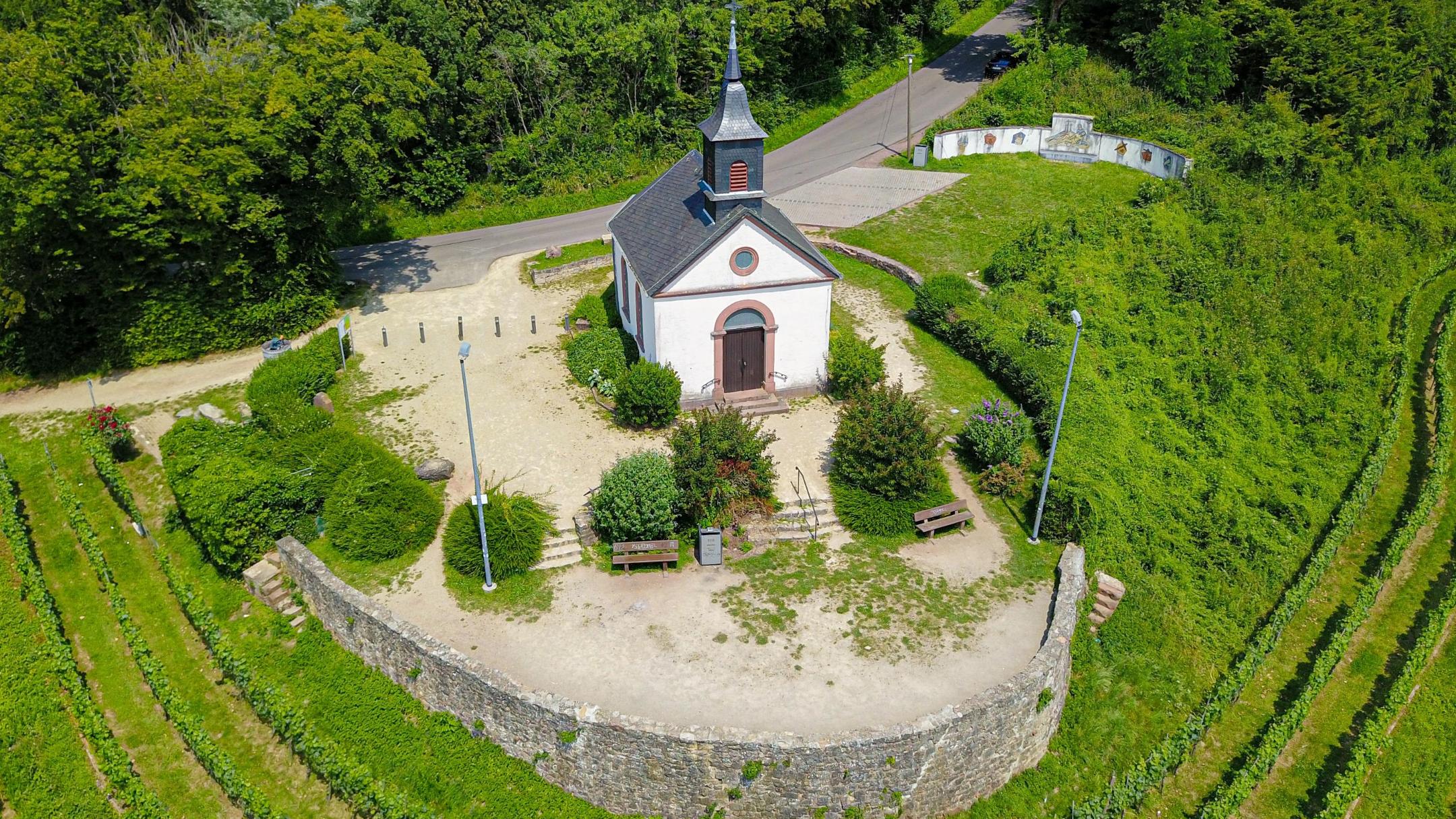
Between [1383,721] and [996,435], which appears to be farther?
[996,435]

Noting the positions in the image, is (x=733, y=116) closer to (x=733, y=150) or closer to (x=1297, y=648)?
(x=733, y=150)

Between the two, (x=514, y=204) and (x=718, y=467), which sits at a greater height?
(x=514, y=204)

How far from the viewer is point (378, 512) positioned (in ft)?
78.5

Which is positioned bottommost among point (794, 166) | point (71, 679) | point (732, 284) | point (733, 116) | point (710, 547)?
point (71, 679)

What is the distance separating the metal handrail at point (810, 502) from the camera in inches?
984

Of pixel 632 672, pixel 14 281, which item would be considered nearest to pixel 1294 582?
pixel 632 672

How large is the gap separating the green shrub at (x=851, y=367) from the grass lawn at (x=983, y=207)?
9714 mm

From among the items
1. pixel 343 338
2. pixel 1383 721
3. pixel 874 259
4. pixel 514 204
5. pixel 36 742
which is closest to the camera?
pixel 36 742

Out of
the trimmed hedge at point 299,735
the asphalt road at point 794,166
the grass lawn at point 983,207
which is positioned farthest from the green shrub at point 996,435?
the asphalt road at point 794,166

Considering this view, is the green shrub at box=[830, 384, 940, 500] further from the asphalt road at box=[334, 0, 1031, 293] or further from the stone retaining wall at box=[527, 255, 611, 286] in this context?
the asphalt road at box=[334, 0, 1031, 293]

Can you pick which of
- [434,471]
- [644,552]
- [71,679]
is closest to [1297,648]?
[644,552]

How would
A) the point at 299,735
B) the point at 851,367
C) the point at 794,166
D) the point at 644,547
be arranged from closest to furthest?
the point at 299,735, the point at 644,547, the point at 851,367, the point at 794,166

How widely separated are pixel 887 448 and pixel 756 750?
9.38 m

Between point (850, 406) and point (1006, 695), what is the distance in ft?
31.5
